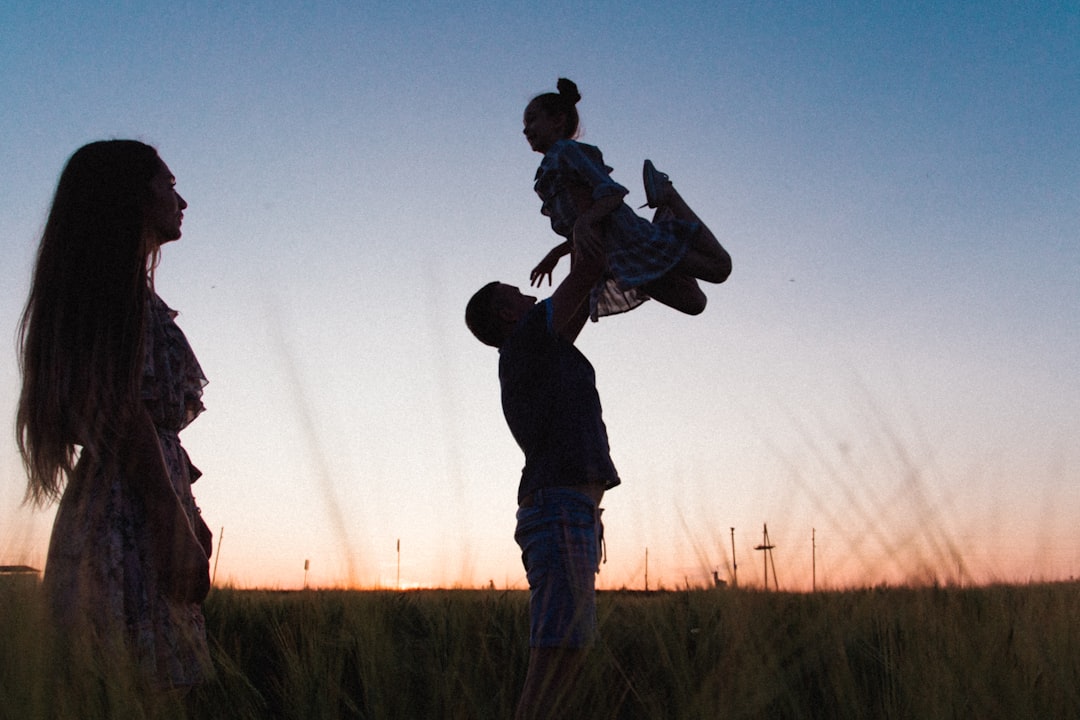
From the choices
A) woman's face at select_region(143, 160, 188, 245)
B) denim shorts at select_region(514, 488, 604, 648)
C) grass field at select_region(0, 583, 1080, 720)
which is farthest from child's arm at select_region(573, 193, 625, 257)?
woman's face at select_region(143, 160, 188, 245)

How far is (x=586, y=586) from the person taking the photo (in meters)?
2.03

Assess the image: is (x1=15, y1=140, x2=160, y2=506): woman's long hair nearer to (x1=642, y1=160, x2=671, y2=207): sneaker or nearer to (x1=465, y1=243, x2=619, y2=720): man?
(x1=465, y1=243, x2=619, y2=720): man

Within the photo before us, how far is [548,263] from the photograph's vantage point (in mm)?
2742

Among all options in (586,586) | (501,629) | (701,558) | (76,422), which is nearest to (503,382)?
(586,586)

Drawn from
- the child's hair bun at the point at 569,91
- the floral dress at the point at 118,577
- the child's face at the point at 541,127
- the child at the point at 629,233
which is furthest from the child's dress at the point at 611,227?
the floral dress at the point at 118,577

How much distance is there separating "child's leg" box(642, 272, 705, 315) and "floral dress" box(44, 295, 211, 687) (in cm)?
119

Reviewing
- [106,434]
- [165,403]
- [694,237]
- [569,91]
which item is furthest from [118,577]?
[569,91]

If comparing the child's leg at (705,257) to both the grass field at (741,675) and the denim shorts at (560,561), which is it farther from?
the grass field at (741,675)

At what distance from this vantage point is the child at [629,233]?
2031mm

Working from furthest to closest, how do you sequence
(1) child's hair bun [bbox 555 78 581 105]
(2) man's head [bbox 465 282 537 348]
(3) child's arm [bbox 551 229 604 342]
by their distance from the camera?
(1) child's hair bun [bbox 555 78 581 105], (2) man's head [bbox 465 282 537 348], (3) child's arm [bbox 551 229 604 342]

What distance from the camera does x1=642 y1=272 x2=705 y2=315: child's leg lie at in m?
2.07

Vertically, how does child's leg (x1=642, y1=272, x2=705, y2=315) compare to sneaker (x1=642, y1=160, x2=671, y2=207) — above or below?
below

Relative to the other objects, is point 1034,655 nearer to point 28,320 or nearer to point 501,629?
point 28,320

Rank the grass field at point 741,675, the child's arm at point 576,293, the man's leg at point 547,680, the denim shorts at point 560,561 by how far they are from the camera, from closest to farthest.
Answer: the grass field at point 741,675, the man's leg at point 547,680, the denim shorts at point 560,561, the child's arm at point 576,293
